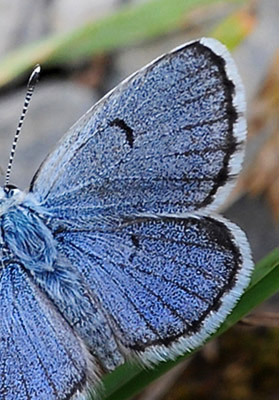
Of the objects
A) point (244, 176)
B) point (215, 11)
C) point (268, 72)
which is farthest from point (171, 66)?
point (215, 11)

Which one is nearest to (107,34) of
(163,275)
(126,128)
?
(126,128)

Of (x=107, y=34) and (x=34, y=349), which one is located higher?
(x=107, y=34)

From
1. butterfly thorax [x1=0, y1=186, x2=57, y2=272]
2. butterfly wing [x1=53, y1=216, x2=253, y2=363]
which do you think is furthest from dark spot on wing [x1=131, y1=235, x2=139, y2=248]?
butterfly thorax [x1=0, y1=186, x2=57, y2=272]

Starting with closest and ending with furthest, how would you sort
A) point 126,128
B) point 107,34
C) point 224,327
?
point 224,327
point 126,128
point 107,34

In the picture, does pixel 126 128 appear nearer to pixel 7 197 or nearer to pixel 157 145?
pixel 157 145

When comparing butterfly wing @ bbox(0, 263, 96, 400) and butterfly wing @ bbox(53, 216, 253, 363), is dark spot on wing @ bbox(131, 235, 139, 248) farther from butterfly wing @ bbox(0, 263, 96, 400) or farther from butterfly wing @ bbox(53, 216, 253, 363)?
butterfly wing @ bbox(0, 263, 96, 400)

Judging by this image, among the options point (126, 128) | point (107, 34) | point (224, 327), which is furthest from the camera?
point (107, 34)

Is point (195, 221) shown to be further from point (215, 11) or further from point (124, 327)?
point (215, 11)
